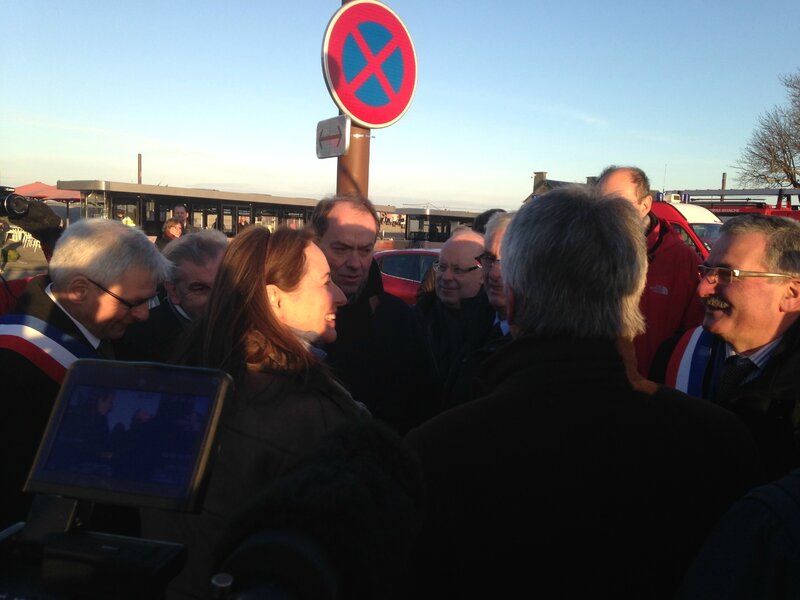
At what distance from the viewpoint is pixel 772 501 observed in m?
1.13

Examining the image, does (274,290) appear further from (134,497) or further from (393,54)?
(393,54)

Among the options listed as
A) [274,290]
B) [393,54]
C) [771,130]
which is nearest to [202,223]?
[393,54]

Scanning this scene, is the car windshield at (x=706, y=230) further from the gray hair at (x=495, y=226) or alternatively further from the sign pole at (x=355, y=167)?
the sign pole at (x=355, y=167)

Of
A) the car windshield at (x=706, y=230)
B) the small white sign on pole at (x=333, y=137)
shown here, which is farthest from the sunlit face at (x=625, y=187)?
the car windshield at (x=706, y=230)

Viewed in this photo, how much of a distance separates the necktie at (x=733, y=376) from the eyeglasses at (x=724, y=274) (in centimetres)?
31

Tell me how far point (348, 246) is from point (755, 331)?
1.87 metres

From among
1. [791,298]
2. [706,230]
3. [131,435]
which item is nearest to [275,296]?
[131,435]

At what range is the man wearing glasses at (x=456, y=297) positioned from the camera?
4.38m

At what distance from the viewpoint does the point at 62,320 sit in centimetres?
244

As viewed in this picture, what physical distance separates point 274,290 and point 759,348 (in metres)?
1.84

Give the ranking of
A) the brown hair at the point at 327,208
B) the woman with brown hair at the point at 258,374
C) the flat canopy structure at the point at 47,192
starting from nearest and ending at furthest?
the woman with brown hair at the point at 258,374
the brown hair at the point at 327,208
the flat canopy structure at the point at 47,192

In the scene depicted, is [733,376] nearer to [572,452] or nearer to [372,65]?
[572,452]

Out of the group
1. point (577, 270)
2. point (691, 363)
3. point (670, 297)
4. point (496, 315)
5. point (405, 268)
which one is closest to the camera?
point (577, 270)

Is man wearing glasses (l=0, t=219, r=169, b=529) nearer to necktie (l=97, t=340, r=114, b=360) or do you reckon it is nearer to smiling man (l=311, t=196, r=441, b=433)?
necktie (l=97, t=340, r=114, b=360)
